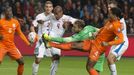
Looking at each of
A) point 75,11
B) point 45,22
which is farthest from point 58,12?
point 75,11

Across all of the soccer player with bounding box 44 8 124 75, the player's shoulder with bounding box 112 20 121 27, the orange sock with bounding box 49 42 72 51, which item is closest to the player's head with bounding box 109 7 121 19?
the soccer player with bounding box 44 8 124 75

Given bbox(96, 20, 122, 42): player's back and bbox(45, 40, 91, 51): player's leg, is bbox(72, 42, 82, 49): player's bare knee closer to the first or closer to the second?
bbox(45, 40, 91, 51): player's leg

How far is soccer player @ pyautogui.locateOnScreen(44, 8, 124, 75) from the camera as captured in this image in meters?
14.4

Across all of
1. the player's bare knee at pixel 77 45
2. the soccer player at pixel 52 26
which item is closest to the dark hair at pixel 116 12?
the player's bare knee at pixel 77 45

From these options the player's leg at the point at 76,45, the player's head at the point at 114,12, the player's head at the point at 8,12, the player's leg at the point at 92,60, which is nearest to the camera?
the player's leg at the point at 92,60

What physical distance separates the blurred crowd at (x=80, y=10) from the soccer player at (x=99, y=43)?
12.2 metres

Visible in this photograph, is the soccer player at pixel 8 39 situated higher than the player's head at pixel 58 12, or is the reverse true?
the player's head at pixel 58 12

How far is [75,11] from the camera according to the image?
27.9m

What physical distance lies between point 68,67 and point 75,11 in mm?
6593

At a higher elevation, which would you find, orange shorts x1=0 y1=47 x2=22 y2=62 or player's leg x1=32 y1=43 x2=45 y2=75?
orange shorts x1=0 y1=47 x2=22 y2=62

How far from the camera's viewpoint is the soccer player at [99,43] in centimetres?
1437

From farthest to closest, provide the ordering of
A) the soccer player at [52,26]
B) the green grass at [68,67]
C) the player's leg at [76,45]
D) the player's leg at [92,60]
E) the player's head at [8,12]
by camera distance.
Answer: the green grass at [68,67] → the soccer player at [52,26] → the player's head at [8,12] → the player's leg at [76,45] → the player's leg at [92,60]

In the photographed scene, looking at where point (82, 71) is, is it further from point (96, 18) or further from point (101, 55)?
point (96, 18)

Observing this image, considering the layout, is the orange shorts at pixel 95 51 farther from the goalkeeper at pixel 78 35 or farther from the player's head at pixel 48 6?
the player's head at pixel 48 6
